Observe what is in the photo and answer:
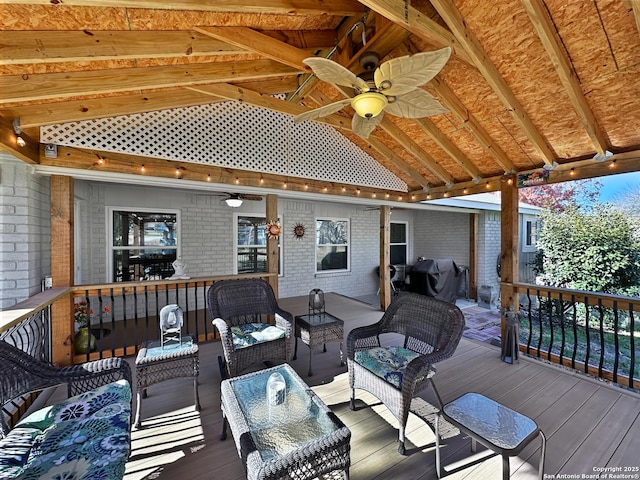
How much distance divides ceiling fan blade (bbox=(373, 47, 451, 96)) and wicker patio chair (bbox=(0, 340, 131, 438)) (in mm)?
2986

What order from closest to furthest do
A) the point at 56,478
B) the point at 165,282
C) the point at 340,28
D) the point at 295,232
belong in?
the point at 56,478
the point at 340,28
the point at 165,282
the point at 295,232

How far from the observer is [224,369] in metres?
3.30

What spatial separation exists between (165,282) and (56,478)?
9.63ft

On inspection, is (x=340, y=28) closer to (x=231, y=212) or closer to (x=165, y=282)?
(x=165, y=282)

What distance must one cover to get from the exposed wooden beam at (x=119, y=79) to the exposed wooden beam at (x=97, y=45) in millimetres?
468

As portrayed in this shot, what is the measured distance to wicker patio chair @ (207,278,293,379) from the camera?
291 centimetres

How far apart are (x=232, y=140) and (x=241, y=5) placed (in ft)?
7.83

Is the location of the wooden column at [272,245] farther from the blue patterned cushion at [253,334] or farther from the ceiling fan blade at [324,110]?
the ceiling fan blade at [324,110]

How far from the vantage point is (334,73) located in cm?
193

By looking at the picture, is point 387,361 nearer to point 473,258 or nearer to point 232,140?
point 232,140

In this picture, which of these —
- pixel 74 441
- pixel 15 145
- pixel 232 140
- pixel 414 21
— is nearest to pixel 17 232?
pixel 15 145

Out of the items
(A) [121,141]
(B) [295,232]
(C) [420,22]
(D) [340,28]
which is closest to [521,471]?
(C) [420,22]

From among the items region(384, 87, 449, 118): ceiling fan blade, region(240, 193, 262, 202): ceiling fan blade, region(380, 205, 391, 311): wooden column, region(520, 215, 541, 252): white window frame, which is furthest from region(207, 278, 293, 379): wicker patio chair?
region(520, 215, 541, 252): white window frame

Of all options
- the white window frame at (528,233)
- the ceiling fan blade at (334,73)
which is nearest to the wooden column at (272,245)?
the ceiling fan blade at (334,73)
